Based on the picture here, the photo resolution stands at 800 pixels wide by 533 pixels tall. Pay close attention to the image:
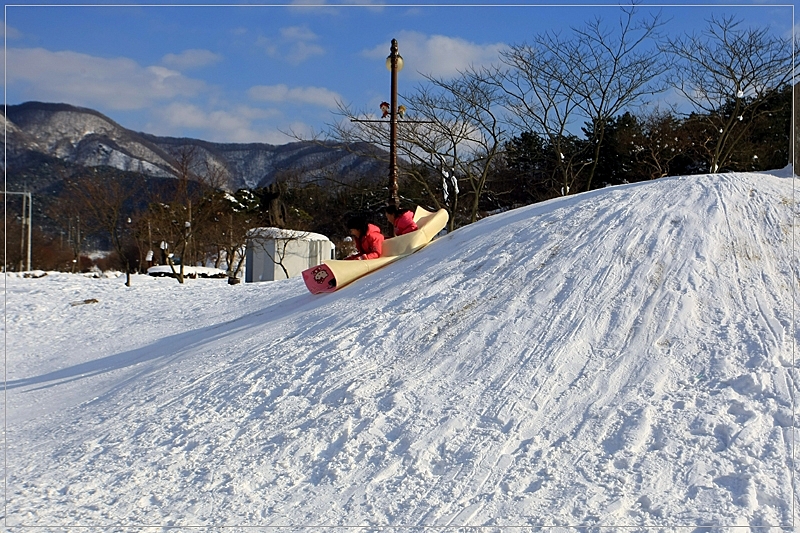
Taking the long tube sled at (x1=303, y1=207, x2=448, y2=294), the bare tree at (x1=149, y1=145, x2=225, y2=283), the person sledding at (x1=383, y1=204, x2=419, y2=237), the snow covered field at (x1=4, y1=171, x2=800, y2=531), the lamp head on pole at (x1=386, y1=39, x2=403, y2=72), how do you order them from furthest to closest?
the bare tree at (x1=149, y1=145, x2=225, y2=283), the lamp head on pole at (x1=386, y1=39, x2=403, y2=72), the person sledding at (x1=383, y1=204, x2=419, y2=237), the long tube sled at (x1=303, y1=207, x2=448, y2=294), the snow covered field at (x1=4, y1=171, x2=800, y2=531)

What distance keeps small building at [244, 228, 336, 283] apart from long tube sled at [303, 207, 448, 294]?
44.4 ft

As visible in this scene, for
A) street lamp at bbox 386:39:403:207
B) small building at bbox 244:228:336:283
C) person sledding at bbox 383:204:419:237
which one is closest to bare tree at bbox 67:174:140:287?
small building at bbox 244:228:336:283

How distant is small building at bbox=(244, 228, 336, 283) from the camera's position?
21766mm

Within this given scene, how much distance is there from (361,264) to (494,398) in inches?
149

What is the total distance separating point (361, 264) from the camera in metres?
7.94

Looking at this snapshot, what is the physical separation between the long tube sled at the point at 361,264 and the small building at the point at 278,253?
1353 centimetres

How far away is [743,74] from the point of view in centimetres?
1577

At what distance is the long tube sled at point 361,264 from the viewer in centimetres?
780

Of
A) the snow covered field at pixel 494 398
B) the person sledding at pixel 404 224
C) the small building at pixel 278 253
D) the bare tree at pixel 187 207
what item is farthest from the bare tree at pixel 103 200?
the snow covered field at pixel 494 398

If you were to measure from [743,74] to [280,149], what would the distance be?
1492cm

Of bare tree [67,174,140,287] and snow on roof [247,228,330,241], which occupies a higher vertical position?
bare tree [67,174,140,287]

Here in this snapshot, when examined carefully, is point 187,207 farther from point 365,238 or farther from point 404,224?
point 365,238

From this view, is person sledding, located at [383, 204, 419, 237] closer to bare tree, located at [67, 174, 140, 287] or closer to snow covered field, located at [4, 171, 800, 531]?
snow covered field, located at [4, 171, 800, 531]

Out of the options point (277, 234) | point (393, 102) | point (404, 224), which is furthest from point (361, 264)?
point (277, 234)
